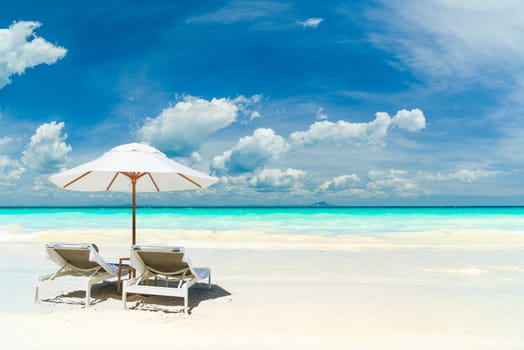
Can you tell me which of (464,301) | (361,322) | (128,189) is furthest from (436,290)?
(128,189)

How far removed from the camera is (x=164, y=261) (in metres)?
5.29

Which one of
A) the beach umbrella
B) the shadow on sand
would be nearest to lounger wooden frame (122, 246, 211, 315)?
the shadow on sand

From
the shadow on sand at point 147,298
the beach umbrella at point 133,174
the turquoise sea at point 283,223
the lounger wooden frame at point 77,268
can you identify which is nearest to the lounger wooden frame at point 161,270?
the shadow on sand at point 147,298

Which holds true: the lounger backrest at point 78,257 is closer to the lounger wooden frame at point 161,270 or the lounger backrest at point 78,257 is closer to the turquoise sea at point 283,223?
the lounger wooden frame at point 161,270

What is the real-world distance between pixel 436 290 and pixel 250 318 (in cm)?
331

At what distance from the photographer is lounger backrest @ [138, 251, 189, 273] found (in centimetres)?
515

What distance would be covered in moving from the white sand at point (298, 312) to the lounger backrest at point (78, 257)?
1.63 feet

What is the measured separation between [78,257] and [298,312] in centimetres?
318

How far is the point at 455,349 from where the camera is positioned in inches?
149

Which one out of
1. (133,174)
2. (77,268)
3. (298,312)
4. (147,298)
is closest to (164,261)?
(147,298)

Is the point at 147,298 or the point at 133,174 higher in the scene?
the point at 133,174

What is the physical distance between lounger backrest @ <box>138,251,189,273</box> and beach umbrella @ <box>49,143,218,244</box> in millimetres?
711

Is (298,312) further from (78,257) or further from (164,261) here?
(78,257)

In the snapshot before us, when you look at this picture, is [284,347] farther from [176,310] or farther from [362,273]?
[362,273]
